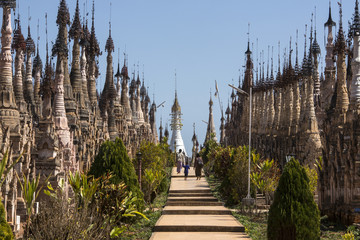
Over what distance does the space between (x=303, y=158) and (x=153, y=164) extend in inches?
322

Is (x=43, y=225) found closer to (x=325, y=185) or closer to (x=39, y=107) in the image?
(x=325, y=185)

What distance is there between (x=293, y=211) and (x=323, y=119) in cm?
1771

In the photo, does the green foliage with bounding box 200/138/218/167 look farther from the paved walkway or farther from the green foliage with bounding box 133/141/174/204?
the paved walkway

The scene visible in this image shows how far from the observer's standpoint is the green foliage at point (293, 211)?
1566 centimetres

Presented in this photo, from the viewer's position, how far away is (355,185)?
20.6 metres

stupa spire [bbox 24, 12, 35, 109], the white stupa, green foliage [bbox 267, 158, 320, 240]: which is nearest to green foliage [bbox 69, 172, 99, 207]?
green foliage [bbox 267, 158, 320, 240]

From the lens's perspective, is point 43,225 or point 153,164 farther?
point 153,164

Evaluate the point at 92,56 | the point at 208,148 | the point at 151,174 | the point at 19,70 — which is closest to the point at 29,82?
the point at 92,56

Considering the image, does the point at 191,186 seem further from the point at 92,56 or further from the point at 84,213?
the point at 84,213

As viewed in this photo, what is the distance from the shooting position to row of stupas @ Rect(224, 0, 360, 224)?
21312 mm

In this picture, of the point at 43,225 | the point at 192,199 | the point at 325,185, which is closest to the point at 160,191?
the point at 192,199

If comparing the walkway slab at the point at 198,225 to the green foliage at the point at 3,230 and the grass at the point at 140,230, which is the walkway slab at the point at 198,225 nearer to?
the grass at the point at 140,230

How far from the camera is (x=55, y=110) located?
23.5 meters

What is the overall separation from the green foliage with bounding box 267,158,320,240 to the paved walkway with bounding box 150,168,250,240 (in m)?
2.96
